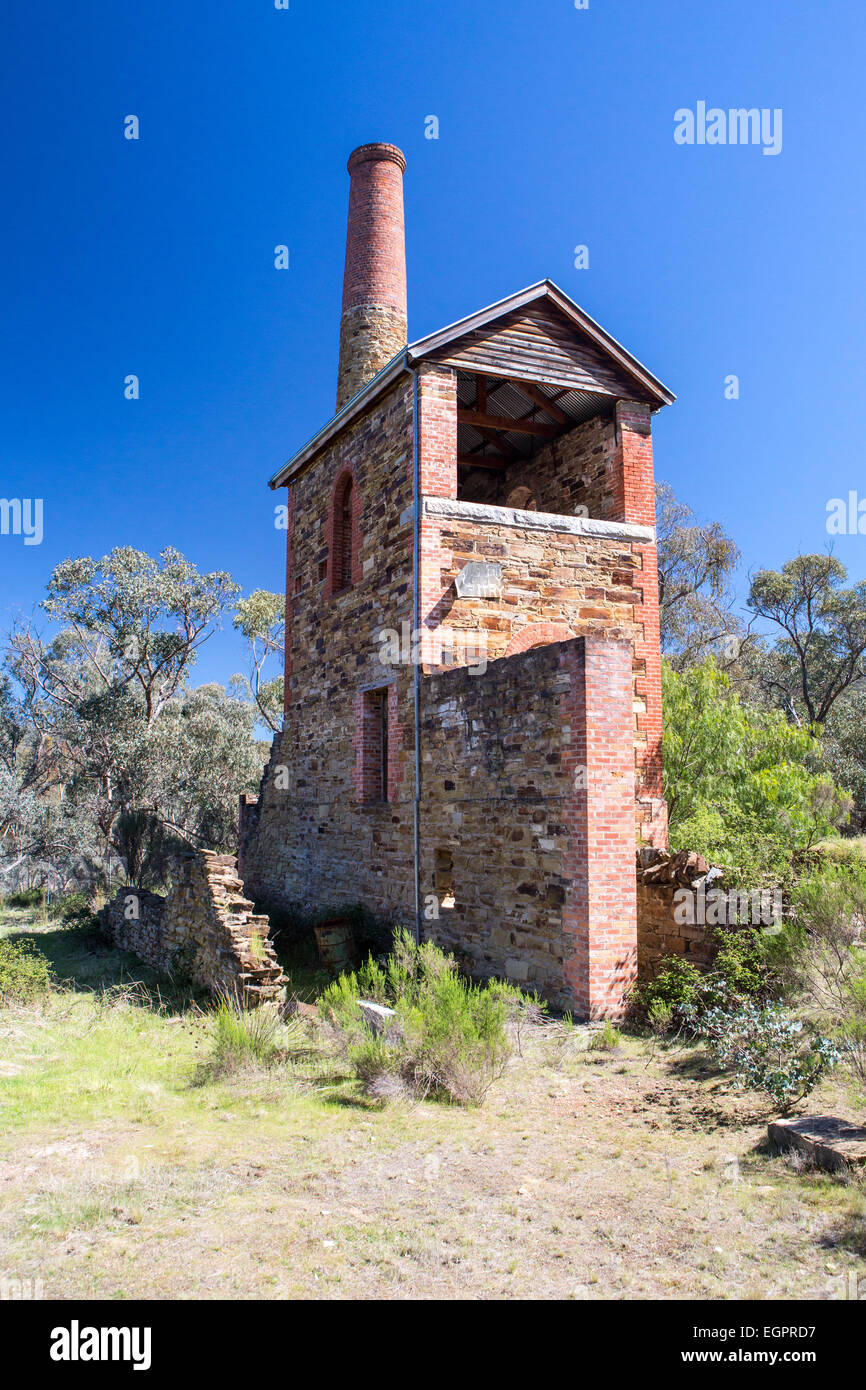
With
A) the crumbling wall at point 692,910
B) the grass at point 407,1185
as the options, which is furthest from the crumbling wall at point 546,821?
the grass at point 407,1185

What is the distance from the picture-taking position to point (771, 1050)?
6.14 metres

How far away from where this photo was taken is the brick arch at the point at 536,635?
10953 mm

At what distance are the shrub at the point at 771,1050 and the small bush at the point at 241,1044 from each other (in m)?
3.75

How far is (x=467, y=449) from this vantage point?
49.1 feet

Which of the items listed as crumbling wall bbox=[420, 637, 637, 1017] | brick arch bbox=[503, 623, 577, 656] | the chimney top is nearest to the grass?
crumbling wall bbox=[420, 637, 637, 1017]

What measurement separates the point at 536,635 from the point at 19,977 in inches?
298

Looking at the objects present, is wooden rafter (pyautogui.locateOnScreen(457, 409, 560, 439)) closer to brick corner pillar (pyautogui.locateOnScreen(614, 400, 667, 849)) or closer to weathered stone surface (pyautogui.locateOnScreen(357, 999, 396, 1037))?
brick corner pillar (pyautogui.locateOnScreen(614, 400, 667, 849))

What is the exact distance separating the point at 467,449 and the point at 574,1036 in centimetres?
1070

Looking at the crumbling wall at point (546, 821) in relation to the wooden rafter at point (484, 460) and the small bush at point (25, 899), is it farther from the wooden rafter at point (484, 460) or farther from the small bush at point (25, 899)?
the small bush at point (25, 899)

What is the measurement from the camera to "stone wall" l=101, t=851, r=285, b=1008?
8945mm

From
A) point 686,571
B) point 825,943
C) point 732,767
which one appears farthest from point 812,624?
point 825,943

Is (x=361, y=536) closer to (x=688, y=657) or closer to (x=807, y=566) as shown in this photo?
(x=688, y=657)

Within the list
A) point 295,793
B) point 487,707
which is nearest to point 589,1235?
point 487,707

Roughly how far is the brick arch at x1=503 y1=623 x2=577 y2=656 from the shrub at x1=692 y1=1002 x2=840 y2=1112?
17.4 ft
